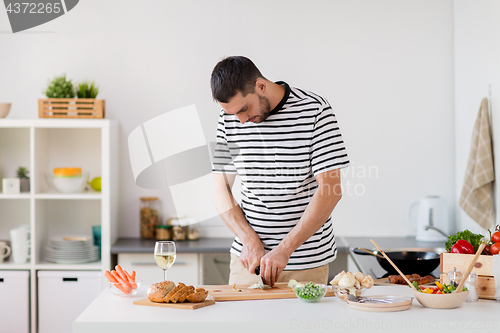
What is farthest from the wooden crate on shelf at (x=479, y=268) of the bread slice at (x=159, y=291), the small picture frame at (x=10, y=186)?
the small picture frame at (x=10, y=186)

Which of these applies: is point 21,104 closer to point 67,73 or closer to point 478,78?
point 67,73

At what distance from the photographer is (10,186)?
3049mm

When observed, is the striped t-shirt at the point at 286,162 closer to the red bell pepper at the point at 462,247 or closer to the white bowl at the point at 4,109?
the red bell pepper at the point at 462,247

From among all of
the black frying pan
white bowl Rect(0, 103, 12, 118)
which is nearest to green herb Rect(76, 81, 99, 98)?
white bowl Rect(0, 103, 12, 118)

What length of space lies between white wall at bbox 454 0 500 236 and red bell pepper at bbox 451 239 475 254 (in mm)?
1205

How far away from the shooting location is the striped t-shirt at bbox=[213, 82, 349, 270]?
5.91 feet

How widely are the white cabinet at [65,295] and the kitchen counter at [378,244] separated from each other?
4.94 ft

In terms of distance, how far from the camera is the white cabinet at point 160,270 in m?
2.92

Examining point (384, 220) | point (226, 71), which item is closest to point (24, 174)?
point (226, 71)

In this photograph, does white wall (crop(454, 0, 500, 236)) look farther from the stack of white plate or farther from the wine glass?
the stack of white plate

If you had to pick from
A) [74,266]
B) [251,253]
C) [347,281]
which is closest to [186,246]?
[74,266]

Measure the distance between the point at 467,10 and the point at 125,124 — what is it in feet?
7.33

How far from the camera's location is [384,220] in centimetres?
330

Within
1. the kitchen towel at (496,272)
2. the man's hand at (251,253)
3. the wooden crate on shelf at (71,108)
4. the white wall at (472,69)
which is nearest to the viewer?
the kitchen towel at (496,272)
